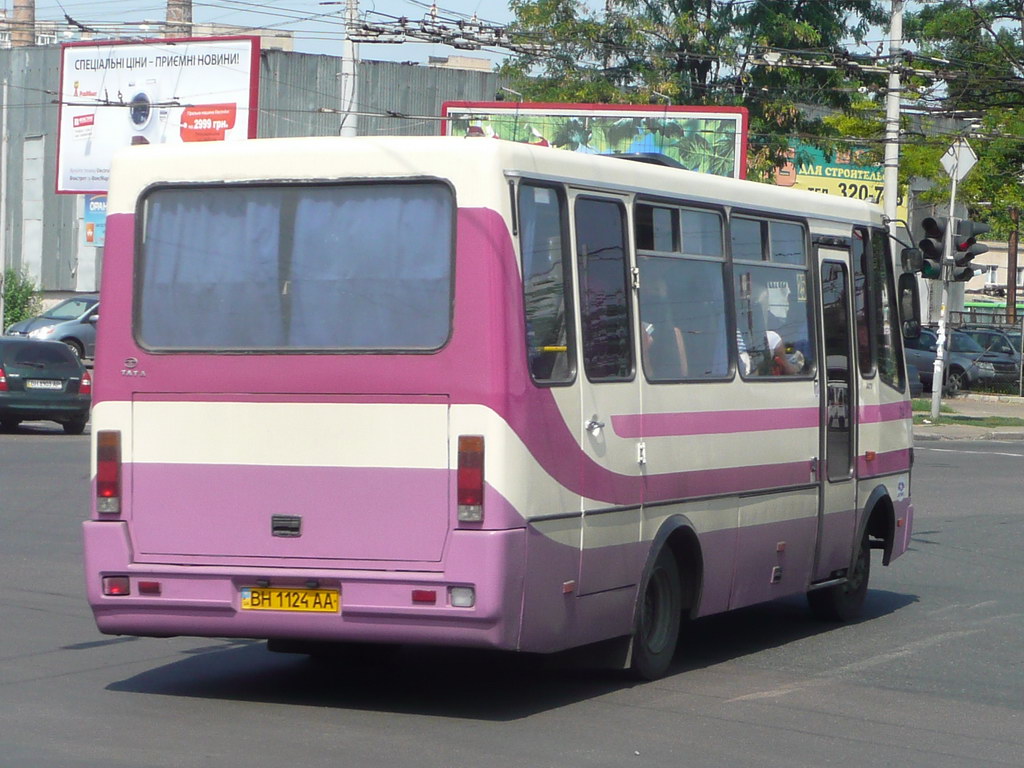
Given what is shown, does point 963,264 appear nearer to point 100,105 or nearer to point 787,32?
point 787,32

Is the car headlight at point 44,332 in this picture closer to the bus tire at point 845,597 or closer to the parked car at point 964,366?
the parked car at point 964,366

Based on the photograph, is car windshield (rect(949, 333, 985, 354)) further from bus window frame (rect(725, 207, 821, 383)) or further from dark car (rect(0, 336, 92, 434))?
bus window frame (rect(725, 207, 821, 383))

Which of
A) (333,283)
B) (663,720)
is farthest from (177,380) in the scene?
(663,720)

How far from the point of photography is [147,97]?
148ft

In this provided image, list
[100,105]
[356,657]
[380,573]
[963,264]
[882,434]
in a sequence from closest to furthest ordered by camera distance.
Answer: [380,573] < [356,657] < [882,434] < [963,264] < [100,105]

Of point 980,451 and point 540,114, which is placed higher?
point 540,114

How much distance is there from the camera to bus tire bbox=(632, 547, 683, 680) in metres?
8.73

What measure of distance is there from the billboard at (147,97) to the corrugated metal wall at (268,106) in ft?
17.6

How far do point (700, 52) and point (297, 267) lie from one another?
31921 mm

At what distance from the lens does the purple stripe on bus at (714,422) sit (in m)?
8.48

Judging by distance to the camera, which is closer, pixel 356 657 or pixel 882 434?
pixel 356 657

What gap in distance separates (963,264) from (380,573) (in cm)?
1930

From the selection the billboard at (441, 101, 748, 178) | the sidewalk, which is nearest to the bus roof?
the sidewalk

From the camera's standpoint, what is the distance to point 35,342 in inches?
1037
